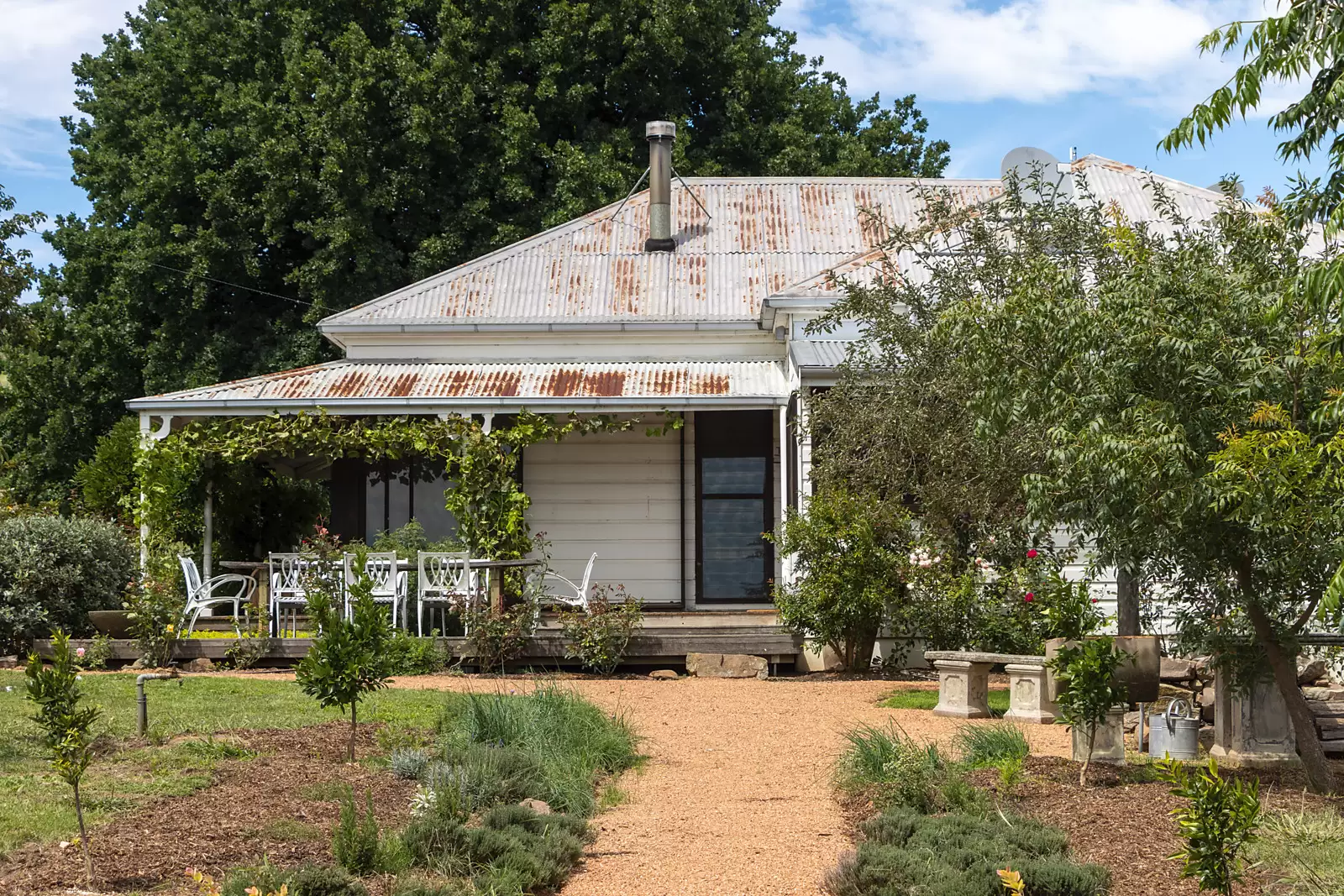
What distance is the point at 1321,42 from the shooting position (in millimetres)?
5621

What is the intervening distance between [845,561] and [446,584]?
3.86 metres

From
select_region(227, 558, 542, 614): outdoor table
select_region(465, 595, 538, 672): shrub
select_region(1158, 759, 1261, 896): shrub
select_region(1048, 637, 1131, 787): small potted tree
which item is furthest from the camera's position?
select_region(227, 558, 542, 614): outdoor table

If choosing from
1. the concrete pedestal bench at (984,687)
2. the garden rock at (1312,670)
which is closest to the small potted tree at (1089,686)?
the concrete pedestal bench at (984,687)

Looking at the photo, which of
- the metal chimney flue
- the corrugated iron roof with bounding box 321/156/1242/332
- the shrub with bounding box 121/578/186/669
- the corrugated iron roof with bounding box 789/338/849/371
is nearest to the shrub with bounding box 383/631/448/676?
the shrub with bounding box 121/578/186/669

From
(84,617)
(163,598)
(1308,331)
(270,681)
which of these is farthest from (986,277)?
(84,617)

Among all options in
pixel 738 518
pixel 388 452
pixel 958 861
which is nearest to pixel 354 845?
pixel 958 861

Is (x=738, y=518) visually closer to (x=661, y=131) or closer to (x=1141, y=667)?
(x=661, y=131)

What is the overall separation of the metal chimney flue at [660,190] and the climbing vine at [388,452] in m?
4.94

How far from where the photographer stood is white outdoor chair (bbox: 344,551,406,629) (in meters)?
12.7

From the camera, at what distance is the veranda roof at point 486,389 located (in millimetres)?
14266

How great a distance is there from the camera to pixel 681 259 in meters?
18.5

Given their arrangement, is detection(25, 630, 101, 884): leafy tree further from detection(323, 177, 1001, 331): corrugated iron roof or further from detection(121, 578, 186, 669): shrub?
detection(323, 177, 1001, 331): corrugated iron roof

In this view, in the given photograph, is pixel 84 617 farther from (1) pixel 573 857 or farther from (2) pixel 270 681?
(1) pixel 573 857

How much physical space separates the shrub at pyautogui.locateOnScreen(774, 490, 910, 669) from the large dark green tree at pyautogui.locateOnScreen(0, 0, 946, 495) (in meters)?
11.5
